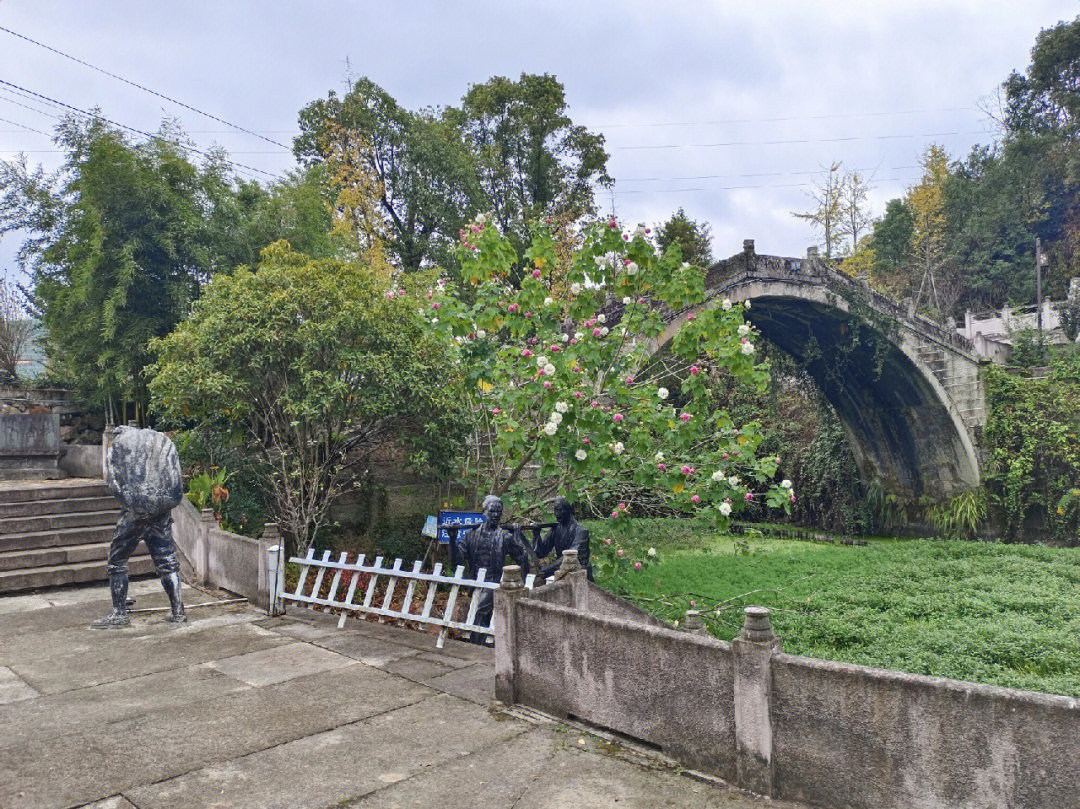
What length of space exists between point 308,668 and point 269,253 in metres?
9.91

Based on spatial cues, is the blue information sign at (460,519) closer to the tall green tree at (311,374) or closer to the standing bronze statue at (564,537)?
the standing bronze statue at (564,537)

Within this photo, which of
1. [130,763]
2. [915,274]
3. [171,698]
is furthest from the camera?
[915,274]

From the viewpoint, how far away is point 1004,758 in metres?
3.02

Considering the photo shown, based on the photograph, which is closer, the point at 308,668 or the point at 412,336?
the point at 308,668

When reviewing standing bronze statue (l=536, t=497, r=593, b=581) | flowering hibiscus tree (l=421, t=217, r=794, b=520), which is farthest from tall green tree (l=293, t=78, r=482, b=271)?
standing bronze statue (l=536, t=497, r=593, b=581)

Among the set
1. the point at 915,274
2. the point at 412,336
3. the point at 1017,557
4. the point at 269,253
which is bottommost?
the point at 1017,557

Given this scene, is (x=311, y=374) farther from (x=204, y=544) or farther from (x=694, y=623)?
(x=694, y=623)

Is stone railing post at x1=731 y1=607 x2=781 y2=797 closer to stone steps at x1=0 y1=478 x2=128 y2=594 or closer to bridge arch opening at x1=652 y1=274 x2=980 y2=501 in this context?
stone steps at x1=0 y1=478 x2=128 y2=594

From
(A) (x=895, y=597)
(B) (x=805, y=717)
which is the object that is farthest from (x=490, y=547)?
(A) (x=895, y=597)

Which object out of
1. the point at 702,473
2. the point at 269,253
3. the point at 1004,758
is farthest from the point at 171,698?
the point at 269,253

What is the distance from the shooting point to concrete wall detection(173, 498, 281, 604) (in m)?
7.80

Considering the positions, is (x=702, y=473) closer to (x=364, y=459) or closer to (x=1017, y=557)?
(x=364, y=459)

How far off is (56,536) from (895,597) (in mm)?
12099

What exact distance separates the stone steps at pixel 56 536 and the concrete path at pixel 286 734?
7.44 ft
